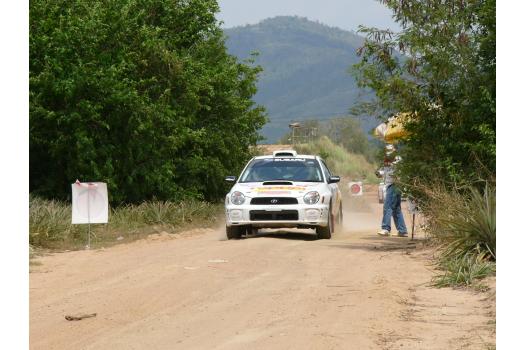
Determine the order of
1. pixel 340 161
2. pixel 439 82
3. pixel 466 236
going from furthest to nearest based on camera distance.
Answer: pixel 340 161
pixel 439 82
pixel 466 236

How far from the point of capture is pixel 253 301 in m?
11.3

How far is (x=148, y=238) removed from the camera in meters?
22.0

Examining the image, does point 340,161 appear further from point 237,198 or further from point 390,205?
point 237,198

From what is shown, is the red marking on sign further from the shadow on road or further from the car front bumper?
the car front bumper

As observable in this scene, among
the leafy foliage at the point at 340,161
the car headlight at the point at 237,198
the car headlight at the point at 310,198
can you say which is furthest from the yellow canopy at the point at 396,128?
the leafy foliage at the point at 340,161

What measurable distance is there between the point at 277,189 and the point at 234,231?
3.67ft

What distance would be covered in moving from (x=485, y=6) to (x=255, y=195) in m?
5.57

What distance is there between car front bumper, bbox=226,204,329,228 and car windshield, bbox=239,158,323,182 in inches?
49.1

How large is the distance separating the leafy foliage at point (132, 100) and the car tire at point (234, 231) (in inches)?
214

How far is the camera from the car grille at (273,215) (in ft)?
65.1

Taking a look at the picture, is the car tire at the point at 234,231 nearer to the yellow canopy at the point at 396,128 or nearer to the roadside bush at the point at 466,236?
the yellow canopy at the point at 396,128

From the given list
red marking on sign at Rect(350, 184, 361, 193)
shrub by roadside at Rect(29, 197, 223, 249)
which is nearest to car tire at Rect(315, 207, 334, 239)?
shrub by roadside at Rect(29, 197, 223, 249)

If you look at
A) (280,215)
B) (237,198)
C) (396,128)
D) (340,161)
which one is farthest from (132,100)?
(340,161)

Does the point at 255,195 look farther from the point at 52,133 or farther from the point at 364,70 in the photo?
the point at 52,133
